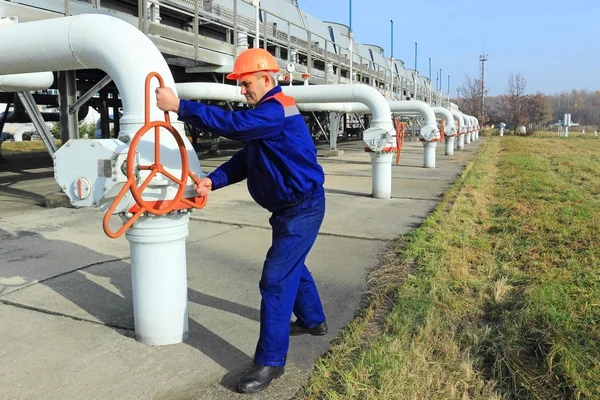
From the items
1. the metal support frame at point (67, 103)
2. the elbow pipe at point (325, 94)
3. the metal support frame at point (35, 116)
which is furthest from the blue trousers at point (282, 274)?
the metal support frame at point (35, 116)

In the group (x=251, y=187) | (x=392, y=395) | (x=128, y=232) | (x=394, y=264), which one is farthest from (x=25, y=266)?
(x=392, y=395)

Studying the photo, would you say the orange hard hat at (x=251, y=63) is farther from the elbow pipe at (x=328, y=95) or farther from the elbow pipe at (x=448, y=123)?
the elbow pipe at (x=448, y=123)

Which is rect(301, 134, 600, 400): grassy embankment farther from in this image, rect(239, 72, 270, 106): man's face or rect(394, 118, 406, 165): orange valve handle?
rect(394, 118, 406, 165): orange valve handle

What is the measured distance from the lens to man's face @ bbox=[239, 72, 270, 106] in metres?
2.38

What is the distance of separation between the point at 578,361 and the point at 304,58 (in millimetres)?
17507

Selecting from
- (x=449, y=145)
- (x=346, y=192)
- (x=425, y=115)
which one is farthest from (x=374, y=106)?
(x=449, y=145)

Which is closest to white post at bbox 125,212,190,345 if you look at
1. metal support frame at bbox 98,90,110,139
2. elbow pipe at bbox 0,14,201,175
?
elbow pipe at bbox 0,14,201,175

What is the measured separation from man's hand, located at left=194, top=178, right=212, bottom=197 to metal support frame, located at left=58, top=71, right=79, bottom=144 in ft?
16.5

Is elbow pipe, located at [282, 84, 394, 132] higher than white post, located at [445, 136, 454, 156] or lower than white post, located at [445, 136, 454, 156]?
higher

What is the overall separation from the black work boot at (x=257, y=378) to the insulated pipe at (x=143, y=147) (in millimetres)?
619

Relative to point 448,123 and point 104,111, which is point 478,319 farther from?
point 448,123

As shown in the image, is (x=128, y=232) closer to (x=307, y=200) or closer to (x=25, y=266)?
(x=307, y=200)

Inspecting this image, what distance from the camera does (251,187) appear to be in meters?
2.53

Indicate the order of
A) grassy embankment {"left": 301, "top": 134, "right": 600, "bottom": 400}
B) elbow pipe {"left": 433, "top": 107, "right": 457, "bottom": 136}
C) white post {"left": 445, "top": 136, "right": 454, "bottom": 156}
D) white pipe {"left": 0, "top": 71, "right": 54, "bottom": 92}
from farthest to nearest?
white post {"left": 445, "top": 136, "right": 454, "bottom": 156} < elbow pipe {"left": 433, "top": 107, "right": 457, "bottom": 136} < white pipe {"left": 0, "top": 71, "right": 54, "bottom": 92} < grassy embankment {"left": 301, "top": 134, "right": 600, "bottom": 400}
